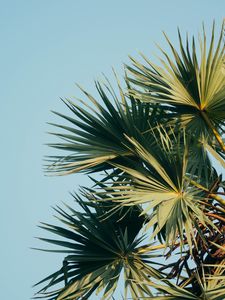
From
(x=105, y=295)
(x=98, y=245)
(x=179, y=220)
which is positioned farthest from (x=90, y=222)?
(x=179, y=220)

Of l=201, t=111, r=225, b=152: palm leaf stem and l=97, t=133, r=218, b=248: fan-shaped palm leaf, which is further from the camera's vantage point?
l=201, t=111, r=225, b=152: palm leaf stem

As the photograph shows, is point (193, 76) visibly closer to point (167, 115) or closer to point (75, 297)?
point (167, 115)

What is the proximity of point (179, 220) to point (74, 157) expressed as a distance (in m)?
1.67

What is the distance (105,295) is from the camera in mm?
8227

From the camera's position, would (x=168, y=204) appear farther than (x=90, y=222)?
No

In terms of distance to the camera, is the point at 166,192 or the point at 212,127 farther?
the point at 212,127

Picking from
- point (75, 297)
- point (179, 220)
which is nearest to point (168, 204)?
point (179, 220)

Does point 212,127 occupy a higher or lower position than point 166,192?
higher

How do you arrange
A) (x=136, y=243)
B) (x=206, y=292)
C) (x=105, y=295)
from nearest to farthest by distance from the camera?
(x=206, y=292)
(x=105, y=295)
(x=136, y=243)

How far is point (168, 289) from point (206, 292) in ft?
1.27

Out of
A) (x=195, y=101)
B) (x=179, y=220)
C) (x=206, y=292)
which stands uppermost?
(x=195, y=101)

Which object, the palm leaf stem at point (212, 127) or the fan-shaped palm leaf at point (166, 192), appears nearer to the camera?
the fan-shaped palm leaf at point (166, 192)

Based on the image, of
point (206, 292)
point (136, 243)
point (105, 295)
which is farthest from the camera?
point (136, 243)

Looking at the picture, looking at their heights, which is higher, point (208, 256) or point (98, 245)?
point (98, 245)
